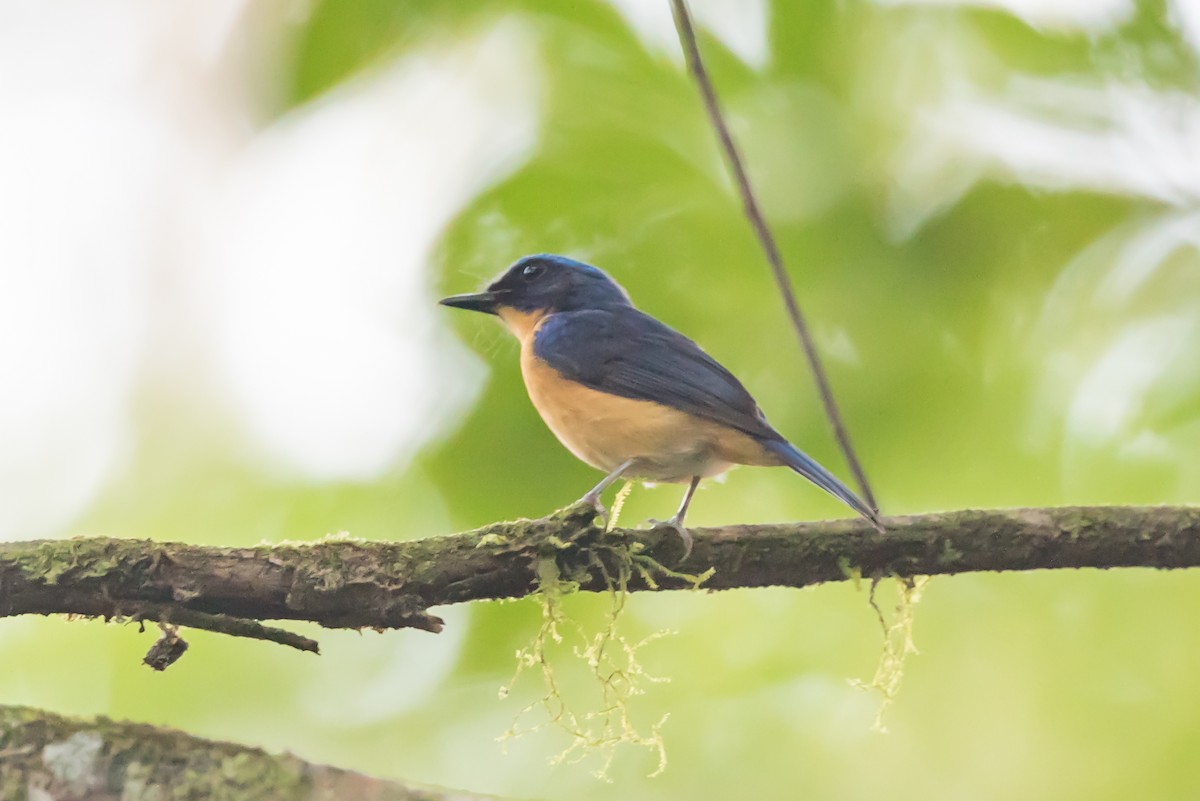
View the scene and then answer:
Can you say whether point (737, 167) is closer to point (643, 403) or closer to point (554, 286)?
point (643, 403)

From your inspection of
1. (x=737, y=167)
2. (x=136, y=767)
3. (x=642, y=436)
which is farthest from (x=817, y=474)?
(x=136, y=767)

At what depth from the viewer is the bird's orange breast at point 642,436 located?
2975mm

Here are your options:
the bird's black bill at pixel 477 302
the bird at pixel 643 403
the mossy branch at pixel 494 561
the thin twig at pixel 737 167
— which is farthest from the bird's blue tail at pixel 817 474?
the bird's black bill at pixel 477 302

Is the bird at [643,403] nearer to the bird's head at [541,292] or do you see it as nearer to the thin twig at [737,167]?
the bird's head at [541,292]

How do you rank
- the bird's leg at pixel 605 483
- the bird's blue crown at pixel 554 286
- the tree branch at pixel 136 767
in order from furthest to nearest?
the bird's blue crown at pixel 554 286, the bird's leg at pixel 605 483, the tree branch at pixel 136 767

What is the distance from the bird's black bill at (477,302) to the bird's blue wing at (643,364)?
0.28 meters

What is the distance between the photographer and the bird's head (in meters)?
3.63

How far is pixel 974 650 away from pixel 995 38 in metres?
2.03

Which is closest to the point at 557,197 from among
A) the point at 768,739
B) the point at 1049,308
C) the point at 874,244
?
the point at 874,244

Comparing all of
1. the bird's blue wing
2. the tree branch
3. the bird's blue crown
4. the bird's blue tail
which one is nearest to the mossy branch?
the bird's blue tail

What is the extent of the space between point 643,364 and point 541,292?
685mm

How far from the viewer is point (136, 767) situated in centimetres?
158

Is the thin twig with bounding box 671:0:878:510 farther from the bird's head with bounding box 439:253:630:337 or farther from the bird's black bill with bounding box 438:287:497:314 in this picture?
the bird's black bill with bounding box 438:287:497:314

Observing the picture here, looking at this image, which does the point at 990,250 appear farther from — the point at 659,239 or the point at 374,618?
the point at 374,618
